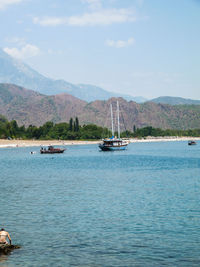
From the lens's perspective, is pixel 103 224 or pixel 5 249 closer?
pixel 5 249

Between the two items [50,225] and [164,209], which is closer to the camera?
[50,225]

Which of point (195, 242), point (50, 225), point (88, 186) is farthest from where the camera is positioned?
point (88, 186)

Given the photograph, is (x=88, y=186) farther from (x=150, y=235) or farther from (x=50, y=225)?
(x=150, y=235)

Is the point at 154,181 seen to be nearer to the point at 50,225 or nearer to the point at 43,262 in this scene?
the point at 50,225

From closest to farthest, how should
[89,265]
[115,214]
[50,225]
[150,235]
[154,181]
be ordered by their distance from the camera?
[89,265] → [150,235] → [50,225] → [115,214] → [154,181]

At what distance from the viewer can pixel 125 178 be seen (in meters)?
77.3

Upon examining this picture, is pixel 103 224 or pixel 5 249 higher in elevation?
pixel 5 249

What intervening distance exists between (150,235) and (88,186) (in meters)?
32.2

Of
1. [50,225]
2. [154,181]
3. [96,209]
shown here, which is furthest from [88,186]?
[50,225]

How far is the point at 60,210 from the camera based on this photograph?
44844 millimetres

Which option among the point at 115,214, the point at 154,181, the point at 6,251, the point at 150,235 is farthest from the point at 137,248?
the point at 154,181

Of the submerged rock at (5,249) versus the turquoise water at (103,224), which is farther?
the submerged rock at (5,249)

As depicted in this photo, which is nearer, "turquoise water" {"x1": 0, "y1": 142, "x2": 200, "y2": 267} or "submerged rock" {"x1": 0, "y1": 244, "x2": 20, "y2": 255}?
"turquoise water" {"x1": 0, "y1": 142, "x2": 200, "y2": 267}

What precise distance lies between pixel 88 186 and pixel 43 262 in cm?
3770
